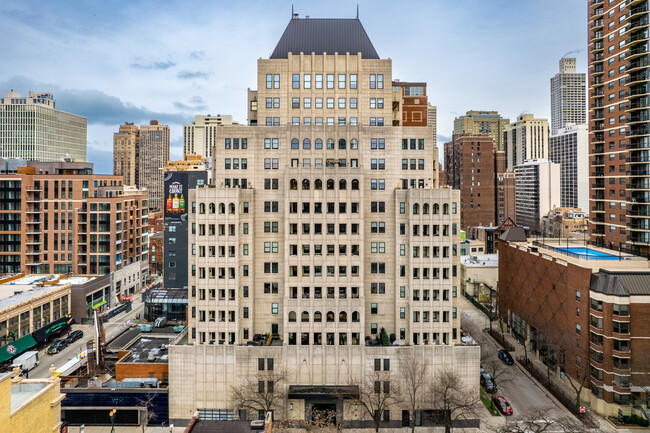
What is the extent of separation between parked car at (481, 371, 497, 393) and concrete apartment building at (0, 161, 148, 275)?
311 feet

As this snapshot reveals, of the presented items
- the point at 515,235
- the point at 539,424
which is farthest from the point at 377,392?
the point at 515,235

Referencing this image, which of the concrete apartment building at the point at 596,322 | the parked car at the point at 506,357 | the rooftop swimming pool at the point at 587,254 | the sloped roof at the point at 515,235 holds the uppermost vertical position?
the sloped roof at the point at 515,235

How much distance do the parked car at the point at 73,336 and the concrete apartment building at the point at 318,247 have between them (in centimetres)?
4412

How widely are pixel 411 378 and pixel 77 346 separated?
6972 cm

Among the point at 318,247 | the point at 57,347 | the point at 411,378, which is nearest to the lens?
the point at 411,378

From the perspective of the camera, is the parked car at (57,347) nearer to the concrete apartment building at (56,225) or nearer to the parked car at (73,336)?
the parked car at (73,336)

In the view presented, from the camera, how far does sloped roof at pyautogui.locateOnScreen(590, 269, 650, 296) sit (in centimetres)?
5872

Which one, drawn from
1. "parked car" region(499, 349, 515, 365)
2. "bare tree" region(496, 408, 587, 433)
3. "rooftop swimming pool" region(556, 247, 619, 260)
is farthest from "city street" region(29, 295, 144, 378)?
"rooftop swimming pool" region(556, 247, 619, 260)

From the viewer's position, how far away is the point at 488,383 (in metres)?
69.4

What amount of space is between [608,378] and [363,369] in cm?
3247

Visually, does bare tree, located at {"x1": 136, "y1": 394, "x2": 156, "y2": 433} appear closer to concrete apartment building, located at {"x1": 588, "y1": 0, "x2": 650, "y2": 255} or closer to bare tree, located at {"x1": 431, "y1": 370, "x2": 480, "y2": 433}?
bare tree, located at {"x1": 431, "y1": 370, "x2": 480, "y2": 433}

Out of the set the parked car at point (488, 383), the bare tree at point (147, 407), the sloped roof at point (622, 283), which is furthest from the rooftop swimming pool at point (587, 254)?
the bare tree at point (147, 407)

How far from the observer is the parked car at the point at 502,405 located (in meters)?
62.3

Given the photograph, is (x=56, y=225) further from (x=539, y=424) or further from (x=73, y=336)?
(x=539, y=424)
